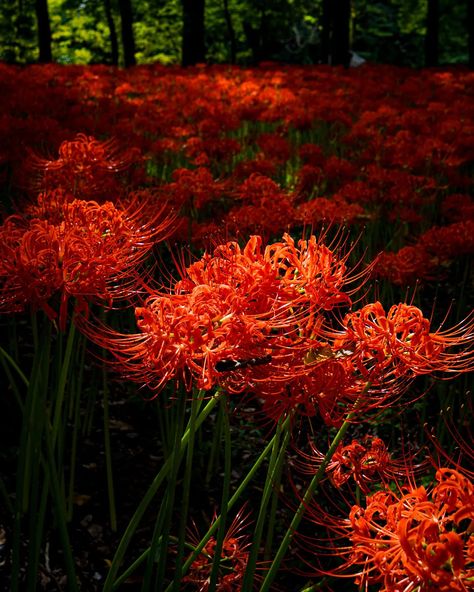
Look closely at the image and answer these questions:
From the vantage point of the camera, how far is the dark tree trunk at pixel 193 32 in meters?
11.8

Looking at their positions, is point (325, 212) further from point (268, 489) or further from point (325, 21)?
point (325, 21)

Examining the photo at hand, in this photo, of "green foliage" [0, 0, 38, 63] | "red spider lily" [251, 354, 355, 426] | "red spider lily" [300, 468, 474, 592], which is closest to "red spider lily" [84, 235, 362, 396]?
"red spider lily" [251, 354, 355, 426]

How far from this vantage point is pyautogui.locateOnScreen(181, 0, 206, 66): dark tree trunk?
11844 mm

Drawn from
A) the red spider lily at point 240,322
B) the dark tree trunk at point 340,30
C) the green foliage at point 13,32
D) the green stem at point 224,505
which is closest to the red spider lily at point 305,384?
the red spider lily at point 240,322

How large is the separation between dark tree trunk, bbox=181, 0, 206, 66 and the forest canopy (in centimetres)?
684

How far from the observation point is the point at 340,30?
513 inches

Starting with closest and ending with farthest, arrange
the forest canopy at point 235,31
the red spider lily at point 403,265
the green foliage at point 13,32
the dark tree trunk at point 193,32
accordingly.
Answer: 1. the red spider lily at point 403,265
2. the dark tree trunk at point 193,32
3. the green foliage at point 13,32
4. the forest canopy at point 235,31

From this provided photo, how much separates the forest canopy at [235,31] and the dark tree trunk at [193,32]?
6.84m

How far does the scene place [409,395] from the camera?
338cm

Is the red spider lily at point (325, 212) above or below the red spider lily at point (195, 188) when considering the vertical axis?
below

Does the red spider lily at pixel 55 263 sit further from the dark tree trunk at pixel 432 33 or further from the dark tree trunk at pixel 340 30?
the dark tree trunk at pixel 432 33

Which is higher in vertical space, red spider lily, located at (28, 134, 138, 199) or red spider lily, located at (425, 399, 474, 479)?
red spider lily, located at (28, 134, 138, 199)

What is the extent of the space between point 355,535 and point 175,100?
6675 millimetres

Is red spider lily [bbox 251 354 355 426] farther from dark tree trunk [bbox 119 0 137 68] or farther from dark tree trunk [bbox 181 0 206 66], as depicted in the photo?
dark tree trunk [bbox 119 0 137 68]
